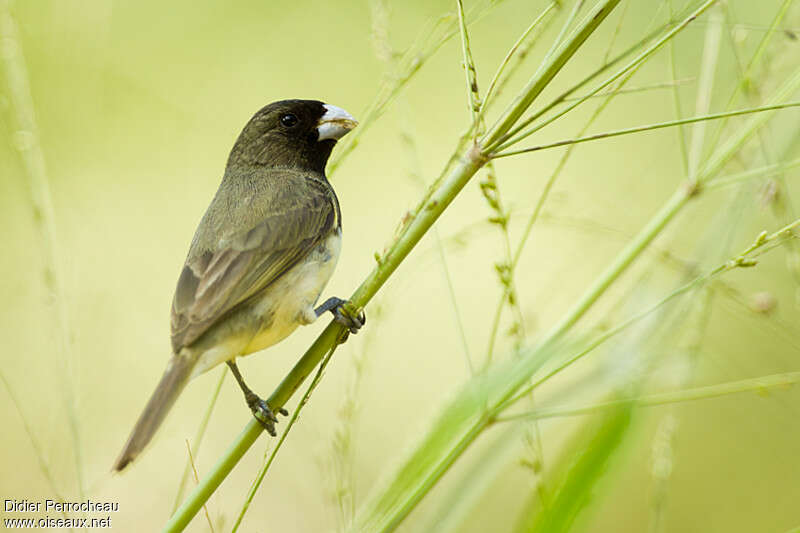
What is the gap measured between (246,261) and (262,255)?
6 centimetres

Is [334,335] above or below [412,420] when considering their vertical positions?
above

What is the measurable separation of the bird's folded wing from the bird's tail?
0.06m

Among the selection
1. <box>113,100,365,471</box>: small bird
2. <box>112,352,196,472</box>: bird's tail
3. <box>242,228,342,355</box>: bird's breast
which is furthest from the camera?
<box>242,228,342,355</box>: bird's breast

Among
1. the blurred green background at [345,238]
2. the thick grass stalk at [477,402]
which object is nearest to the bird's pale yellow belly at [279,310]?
the blurred green background at [345,238]

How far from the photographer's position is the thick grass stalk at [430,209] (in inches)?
50.4

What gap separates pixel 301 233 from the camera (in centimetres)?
244

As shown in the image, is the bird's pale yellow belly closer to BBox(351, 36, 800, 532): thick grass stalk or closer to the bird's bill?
the bird's bill

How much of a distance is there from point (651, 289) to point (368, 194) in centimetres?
293

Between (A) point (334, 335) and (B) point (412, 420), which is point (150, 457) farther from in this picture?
(A) point (334, 335)

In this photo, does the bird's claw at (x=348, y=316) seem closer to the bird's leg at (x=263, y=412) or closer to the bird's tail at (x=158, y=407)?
the bird's leg at (x=263, y=412)

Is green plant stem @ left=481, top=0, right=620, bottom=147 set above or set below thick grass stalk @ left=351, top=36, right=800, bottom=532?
above

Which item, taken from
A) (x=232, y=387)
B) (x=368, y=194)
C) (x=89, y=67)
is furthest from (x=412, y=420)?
(x=89, y=67)

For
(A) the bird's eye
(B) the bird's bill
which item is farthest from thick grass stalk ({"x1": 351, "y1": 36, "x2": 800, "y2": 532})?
(A) the bird's eye

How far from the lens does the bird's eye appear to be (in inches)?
114
